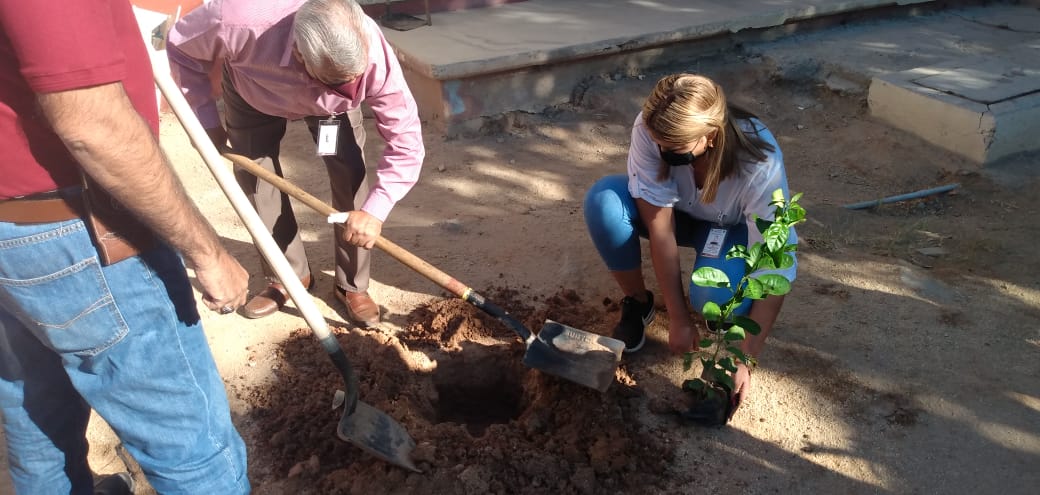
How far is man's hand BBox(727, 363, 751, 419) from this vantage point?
2635 millimetres

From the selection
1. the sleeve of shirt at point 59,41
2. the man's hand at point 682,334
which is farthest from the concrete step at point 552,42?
the sleeve of shirt at point 59,41

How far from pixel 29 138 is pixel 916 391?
2.81 meters

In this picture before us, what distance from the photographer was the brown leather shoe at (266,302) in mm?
3338

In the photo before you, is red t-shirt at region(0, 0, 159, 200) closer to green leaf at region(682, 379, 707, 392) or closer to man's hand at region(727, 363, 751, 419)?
green leaf at region(682, 379, 707, 392)

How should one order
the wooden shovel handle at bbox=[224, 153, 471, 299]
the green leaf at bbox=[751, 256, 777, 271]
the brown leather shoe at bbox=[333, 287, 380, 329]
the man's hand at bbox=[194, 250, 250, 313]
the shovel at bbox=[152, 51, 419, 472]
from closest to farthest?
the man's hand at bbox=[194, 250, 250, 313]
the shovel at bbox=[152, 51, 419, 472]
the green leaf at bbox=[751, 256, 777, 271]
the wooden shovel handle at bbox=[224, 153, 471, 299]
the brown leather shoe at bbox=[333, 287, 380, 329]

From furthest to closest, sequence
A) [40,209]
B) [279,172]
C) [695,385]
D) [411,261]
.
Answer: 1. [279,172]
2. [411,261]
3. [695,385]
4. [40,209]

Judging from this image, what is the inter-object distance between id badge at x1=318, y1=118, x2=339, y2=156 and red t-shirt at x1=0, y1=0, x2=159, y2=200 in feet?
3.85

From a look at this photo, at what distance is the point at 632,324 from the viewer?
3051 mm

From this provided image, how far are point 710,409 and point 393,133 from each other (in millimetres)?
1455

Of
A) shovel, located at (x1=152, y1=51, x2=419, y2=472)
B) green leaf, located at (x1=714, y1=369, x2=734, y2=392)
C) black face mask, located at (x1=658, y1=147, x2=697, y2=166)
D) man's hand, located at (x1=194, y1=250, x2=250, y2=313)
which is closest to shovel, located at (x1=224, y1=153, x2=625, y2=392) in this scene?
green leaf, located at (x1=714, y1=369, x2=734, y2=392)

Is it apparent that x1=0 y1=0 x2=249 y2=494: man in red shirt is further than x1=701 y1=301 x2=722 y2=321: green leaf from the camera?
No

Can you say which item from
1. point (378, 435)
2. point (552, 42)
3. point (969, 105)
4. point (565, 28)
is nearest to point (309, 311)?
point (378, 435)

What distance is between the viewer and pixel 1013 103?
4.48 meters

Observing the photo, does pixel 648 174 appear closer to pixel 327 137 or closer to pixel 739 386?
pixel 739 386
